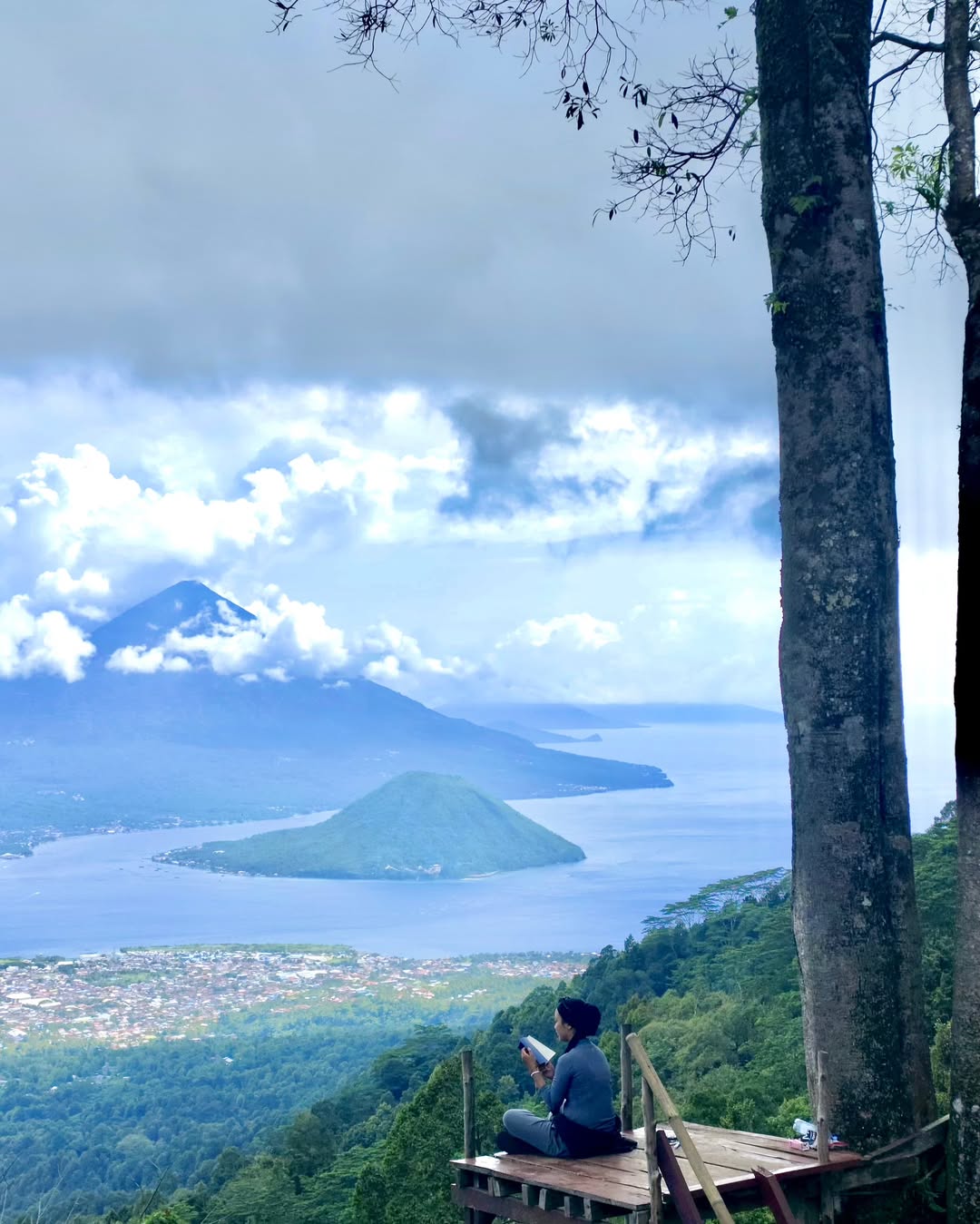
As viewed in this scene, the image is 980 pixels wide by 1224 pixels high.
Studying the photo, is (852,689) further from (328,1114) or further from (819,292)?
(328,1114)

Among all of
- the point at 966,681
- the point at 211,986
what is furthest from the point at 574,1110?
the point at 211,986

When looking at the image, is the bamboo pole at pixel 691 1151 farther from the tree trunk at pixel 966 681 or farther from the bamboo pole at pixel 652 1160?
the tree trunk at pixel 966 681

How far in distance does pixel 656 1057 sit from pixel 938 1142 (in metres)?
12.3

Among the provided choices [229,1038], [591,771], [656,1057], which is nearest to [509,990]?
[229,1038]

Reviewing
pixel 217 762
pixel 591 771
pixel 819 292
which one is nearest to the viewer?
pixel 819 292

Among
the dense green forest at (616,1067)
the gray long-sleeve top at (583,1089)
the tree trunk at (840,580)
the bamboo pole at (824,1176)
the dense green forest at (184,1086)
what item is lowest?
the dense green forest at (184,1086)

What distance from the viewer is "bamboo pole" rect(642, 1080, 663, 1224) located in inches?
128

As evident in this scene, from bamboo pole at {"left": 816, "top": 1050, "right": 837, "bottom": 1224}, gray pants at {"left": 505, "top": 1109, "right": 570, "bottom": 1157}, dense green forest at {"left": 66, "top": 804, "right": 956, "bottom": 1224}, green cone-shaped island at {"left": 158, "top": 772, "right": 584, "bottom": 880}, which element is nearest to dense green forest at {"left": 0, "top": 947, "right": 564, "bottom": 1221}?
dense green forest at {"left": 66, "top": 804, "right": 956, "bottom": 1224}

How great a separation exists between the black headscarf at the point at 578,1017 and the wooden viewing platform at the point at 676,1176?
0.13 metres

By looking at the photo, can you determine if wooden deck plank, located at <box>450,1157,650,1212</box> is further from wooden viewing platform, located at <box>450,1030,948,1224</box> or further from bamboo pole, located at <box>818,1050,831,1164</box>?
bamboo pole, located at <box>818,1050,831,1164</box>

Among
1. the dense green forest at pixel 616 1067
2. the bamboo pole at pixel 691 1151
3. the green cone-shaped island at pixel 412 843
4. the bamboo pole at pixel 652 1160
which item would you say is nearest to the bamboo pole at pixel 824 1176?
the bamboo pole at pixel 691 1151

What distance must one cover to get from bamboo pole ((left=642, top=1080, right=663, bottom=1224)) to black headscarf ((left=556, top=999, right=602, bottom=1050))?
67cm

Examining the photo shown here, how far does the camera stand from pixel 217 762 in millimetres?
185875

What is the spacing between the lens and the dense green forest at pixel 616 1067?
11594mm
